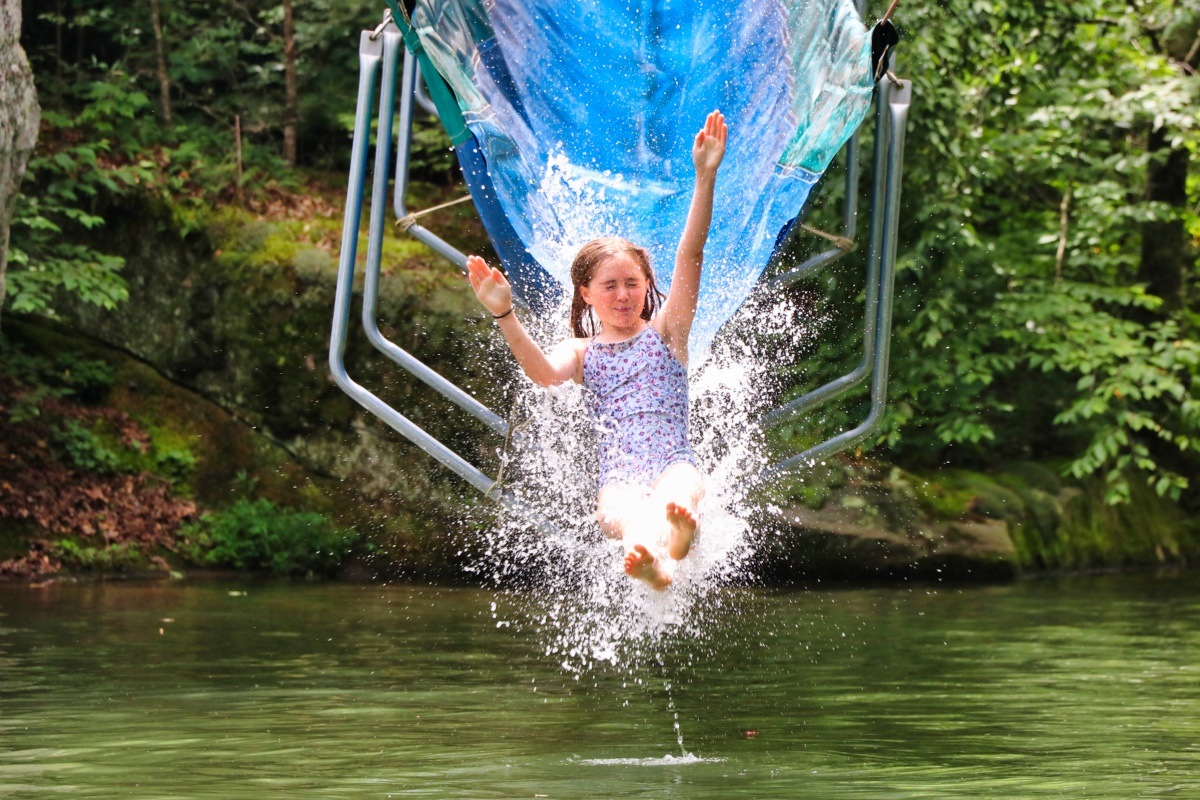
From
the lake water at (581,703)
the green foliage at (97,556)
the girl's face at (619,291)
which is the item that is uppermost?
the girl's face at (619,291)

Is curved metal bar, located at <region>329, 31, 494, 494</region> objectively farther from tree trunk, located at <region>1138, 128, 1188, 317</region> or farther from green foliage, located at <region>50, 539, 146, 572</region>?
tree trunk, located at <region>1138, 128, 1188, 317</region>

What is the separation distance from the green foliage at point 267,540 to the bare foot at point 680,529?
6257 mm

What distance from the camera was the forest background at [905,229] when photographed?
9.97 m

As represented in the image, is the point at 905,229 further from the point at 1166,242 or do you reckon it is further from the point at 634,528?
the point at 634,528

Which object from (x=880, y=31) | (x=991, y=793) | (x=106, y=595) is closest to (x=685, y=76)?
(x=880, y=31)

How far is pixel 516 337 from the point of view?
163 inches

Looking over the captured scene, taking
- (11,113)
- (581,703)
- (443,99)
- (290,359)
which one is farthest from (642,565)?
(290,359)

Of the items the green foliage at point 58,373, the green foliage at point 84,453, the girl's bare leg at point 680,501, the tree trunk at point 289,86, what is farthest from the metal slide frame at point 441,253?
the tree trunk at point 289,86

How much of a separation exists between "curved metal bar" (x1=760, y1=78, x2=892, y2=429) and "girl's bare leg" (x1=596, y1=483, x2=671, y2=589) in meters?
0.55

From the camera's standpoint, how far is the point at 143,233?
11.0 meters

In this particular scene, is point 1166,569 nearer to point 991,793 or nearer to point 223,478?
point 223,478

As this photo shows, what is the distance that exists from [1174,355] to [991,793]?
6.93 meters

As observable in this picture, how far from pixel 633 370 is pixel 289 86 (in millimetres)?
7935

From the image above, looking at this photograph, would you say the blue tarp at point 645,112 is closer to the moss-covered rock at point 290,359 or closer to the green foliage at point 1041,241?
the green foliage at point 1041,241
